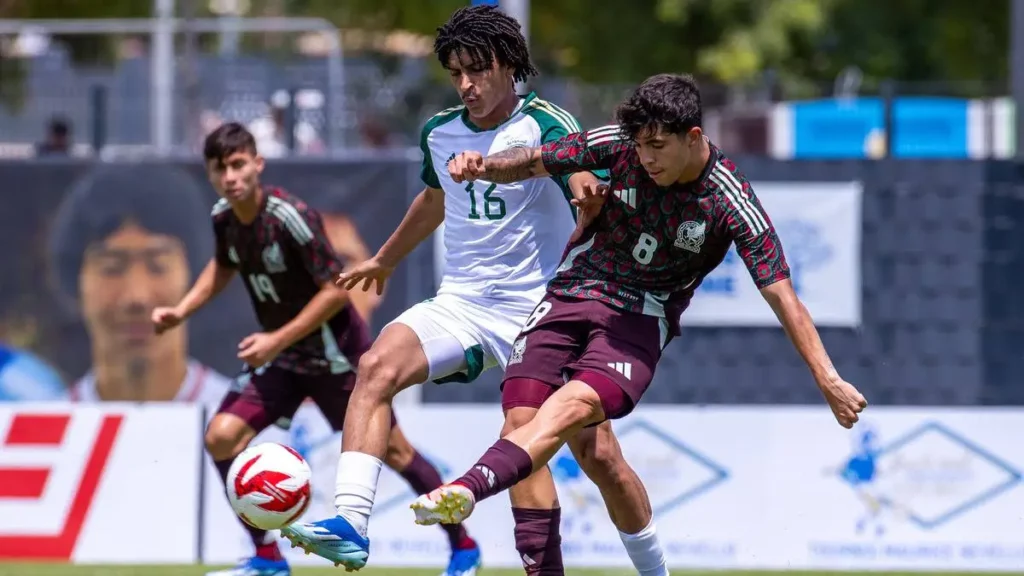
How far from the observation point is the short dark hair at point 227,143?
24.0ft

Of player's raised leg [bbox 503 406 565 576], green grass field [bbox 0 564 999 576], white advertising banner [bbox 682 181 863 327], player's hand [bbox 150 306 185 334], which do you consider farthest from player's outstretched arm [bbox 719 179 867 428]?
white advertising banner [bbox 682 181 863 327]

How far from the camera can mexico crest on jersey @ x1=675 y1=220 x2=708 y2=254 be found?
18.9 feet

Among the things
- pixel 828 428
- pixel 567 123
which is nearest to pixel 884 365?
pixel 828 428

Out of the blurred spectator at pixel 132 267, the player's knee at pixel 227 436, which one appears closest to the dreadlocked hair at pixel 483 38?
the player's knee at pixel 227 436

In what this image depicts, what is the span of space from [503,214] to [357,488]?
4.39 ft

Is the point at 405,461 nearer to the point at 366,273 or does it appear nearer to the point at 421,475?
the point at 421,475

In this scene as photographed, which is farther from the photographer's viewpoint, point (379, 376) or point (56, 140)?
point (56, 140)

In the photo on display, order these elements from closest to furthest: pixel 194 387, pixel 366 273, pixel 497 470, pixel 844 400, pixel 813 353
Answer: pixel 497 470 → pixel 844 400 → pixel 813 353 → pixel 366 273 → pixel 194 387

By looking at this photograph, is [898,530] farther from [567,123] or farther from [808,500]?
[567,123]

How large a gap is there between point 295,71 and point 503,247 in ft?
22.0

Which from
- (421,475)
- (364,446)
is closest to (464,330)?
(364,446)

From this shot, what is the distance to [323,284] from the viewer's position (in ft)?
24.0

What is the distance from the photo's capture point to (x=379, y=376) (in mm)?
5906

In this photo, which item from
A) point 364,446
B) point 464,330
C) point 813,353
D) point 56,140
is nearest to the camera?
point 813,353
